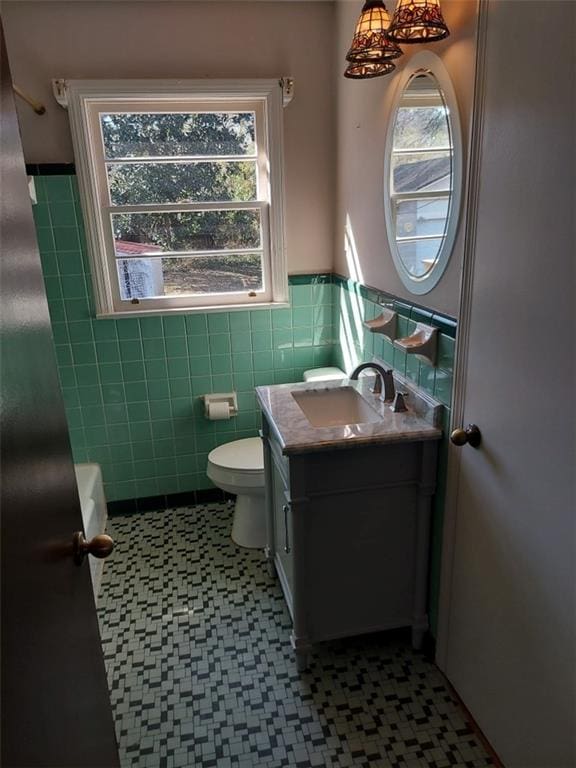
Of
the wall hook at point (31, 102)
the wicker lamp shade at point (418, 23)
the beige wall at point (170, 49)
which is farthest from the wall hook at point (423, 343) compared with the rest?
the wall hook at point (31, 102)

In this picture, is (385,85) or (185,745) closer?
(185,745)

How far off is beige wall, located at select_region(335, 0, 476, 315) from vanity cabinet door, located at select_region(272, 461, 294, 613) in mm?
822

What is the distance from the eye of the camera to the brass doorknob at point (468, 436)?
1.52 meters

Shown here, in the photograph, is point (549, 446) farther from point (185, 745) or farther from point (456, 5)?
point (185, 745)

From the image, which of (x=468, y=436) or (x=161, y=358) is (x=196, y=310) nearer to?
Answer: (x=161, y=358)

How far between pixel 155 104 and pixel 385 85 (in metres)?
1.13

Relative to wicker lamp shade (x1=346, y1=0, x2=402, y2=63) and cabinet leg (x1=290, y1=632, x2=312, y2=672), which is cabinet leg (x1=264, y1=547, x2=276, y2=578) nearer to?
cabinet leg (x1=290, y1=632, x2=312, y2=672)

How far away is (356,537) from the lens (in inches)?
73.7

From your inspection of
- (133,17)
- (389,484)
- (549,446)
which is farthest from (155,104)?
(549,446)

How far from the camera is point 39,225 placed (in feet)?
8.53

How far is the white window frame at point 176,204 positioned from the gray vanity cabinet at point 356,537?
116 cm

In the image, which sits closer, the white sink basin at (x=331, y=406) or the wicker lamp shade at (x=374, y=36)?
the wicker lamp shade at (x=374, y=36)

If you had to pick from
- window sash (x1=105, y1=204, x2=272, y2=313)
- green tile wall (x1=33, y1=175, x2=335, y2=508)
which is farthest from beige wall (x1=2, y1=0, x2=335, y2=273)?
green tile wall (x1=33, y1=175, x2=335, y2=508)

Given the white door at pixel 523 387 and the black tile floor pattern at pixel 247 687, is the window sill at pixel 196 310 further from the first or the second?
the white door at pixel 523 387
